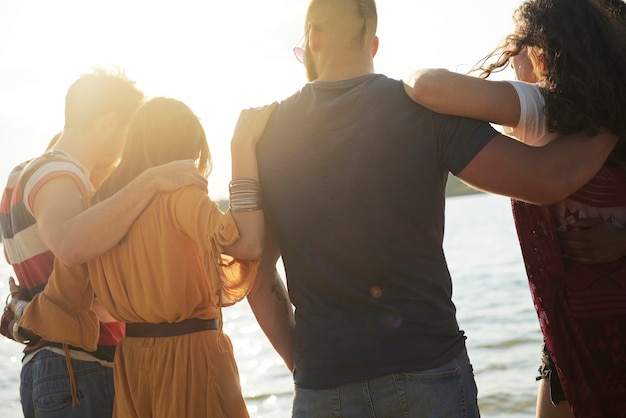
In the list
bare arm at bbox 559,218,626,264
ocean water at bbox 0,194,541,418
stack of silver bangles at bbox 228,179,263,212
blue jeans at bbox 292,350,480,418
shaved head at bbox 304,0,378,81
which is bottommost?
ocean water at bbox 0,194,541,418

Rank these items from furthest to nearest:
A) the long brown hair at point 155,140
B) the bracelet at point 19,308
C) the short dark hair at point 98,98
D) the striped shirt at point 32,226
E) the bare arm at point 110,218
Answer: the short dark hair at point 98,98
the bracelet at point 19,308
the striped shirt at point 32,226
the long brown hair at point 155,140
the bare arm at point 110,218

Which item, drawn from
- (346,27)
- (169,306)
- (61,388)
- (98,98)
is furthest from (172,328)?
(346,27)

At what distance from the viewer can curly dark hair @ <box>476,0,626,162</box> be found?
80.7 inches

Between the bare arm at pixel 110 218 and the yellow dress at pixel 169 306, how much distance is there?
0.16 feet

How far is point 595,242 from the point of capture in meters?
2.23

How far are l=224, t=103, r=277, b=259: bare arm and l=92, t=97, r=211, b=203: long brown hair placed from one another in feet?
1.11

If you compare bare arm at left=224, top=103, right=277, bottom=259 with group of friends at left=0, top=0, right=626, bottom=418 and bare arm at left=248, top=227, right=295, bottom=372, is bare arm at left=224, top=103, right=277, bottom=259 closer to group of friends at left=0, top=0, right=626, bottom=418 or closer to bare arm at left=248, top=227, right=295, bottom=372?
group of friends at left=0, top=0, right=626, bottom=418

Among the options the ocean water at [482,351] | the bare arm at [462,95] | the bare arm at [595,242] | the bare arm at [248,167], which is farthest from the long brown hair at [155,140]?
the ocean water at [482,351]

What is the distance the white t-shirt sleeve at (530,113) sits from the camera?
207 centimetres

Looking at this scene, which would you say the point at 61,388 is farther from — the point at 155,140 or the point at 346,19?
the point at 346,19

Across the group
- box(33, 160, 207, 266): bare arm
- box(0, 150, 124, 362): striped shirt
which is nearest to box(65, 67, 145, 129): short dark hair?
box(0, 150, 124, 362): striped shirt

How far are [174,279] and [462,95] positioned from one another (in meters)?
1.15

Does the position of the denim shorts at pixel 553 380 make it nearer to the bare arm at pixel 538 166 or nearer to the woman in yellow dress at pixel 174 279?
the bare arm at pixel 538 166

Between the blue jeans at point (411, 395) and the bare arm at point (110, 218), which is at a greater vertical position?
the bare arm at point (110, 218)
